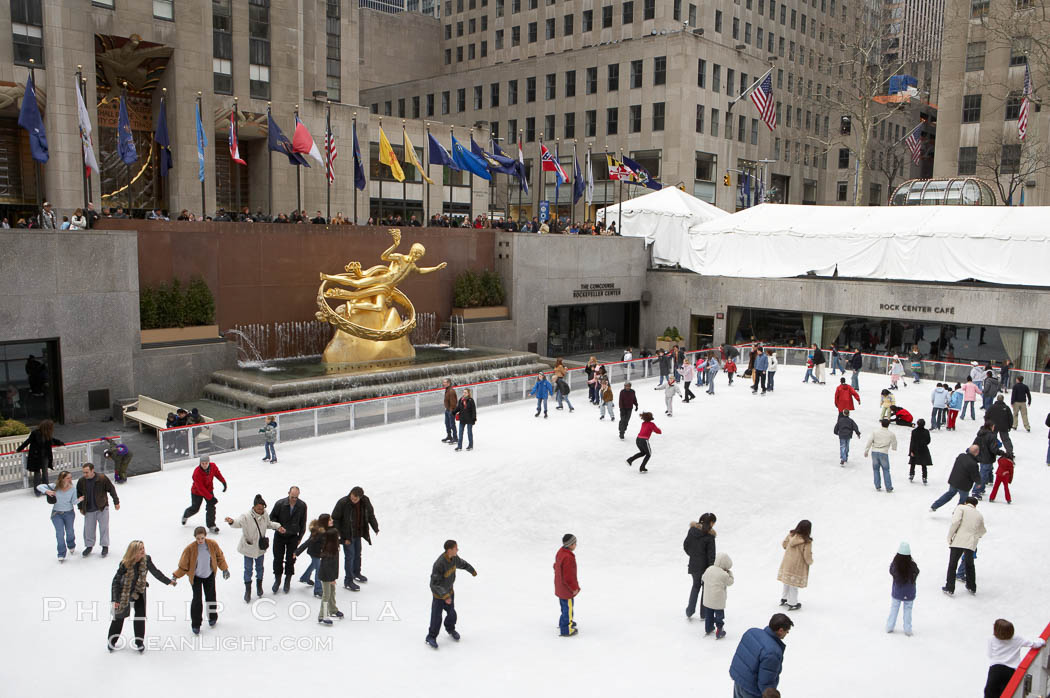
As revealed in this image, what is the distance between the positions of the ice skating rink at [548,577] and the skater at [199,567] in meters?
0.31

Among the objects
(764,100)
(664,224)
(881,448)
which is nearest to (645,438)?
(881,448)

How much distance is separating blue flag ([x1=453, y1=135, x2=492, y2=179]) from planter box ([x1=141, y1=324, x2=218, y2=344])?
982 cm

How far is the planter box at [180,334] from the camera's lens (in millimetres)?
20766

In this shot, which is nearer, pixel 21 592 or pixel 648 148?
pixel 21 592

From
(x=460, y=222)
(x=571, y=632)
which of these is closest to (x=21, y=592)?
(x=571, y=632)

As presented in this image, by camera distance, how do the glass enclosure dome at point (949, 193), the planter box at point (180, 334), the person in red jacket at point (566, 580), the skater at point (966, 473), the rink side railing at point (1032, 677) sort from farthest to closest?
the glass enclosure dome at point (949, 193)
the planter box at point (180, 334)
the skater at point (966, 473)
the person in red jacket at point (566, 580)
the rink side railing at point (1032, 677)

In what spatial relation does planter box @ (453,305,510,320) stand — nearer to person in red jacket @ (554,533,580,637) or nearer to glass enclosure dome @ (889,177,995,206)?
person in red jacket @ (554,533,580,637)

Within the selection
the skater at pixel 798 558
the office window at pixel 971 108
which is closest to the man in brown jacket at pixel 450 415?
the skater at pixel 798 558

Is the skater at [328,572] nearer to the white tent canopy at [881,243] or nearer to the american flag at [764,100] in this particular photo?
the white tent canopy at [881,243]

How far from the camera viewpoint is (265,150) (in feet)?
117

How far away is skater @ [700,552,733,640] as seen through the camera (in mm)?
8438

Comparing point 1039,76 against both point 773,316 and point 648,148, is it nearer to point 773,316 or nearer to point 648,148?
point 648,148

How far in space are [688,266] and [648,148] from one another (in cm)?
1983

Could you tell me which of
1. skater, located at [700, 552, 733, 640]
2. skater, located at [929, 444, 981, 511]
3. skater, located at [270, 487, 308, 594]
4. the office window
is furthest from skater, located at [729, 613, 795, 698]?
the office window
